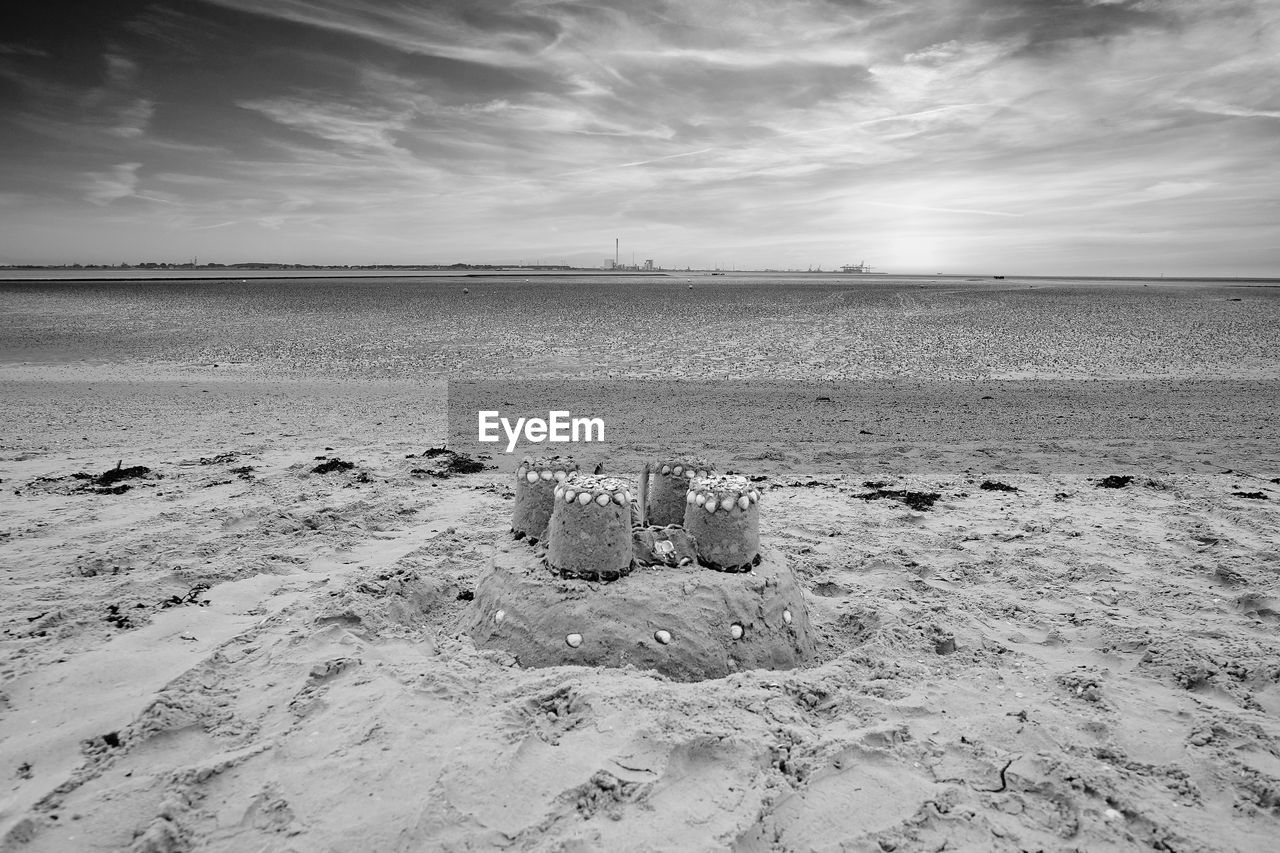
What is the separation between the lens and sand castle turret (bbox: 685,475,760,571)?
351 cm

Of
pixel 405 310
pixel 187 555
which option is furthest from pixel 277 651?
pixel 405 310

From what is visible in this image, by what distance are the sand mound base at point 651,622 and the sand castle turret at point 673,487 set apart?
1.81 ft

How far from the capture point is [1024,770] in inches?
105

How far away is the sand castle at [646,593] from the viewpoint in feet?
10.7

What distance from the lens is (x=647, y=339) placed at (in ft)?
67.6

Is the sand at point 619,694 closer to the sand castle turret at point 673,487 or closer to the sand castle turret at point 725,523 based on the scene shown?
the sand castle turret at point 725,523

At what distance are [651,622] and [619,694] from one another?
406 millimetres

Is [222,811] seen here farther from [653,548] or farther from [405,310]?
[405,310]

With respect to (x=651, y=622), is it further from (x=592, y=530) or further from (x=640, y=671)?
(x=592, y=530)

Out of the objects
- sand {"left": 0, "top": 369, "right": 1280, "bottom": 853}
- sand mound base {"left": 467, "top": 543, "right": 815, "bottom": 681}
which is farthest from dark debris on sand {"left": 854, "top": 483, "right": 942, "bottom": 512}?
sand mound base {"left": 467, "top": 543, "right": 815, "bottom": 681}

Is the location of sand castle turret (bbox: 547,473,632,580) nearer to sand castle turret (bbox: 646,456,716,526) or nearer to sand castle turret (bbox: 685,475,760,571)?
sand castle turret (bbox: 685,475,760,571)

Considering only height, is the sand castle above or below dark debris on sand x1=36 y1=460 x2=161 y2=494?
above

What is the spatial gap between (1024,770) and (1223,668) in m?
1.52

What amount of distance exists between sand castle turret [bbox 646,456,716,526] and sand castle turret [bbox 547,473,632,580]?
2.08 ft
